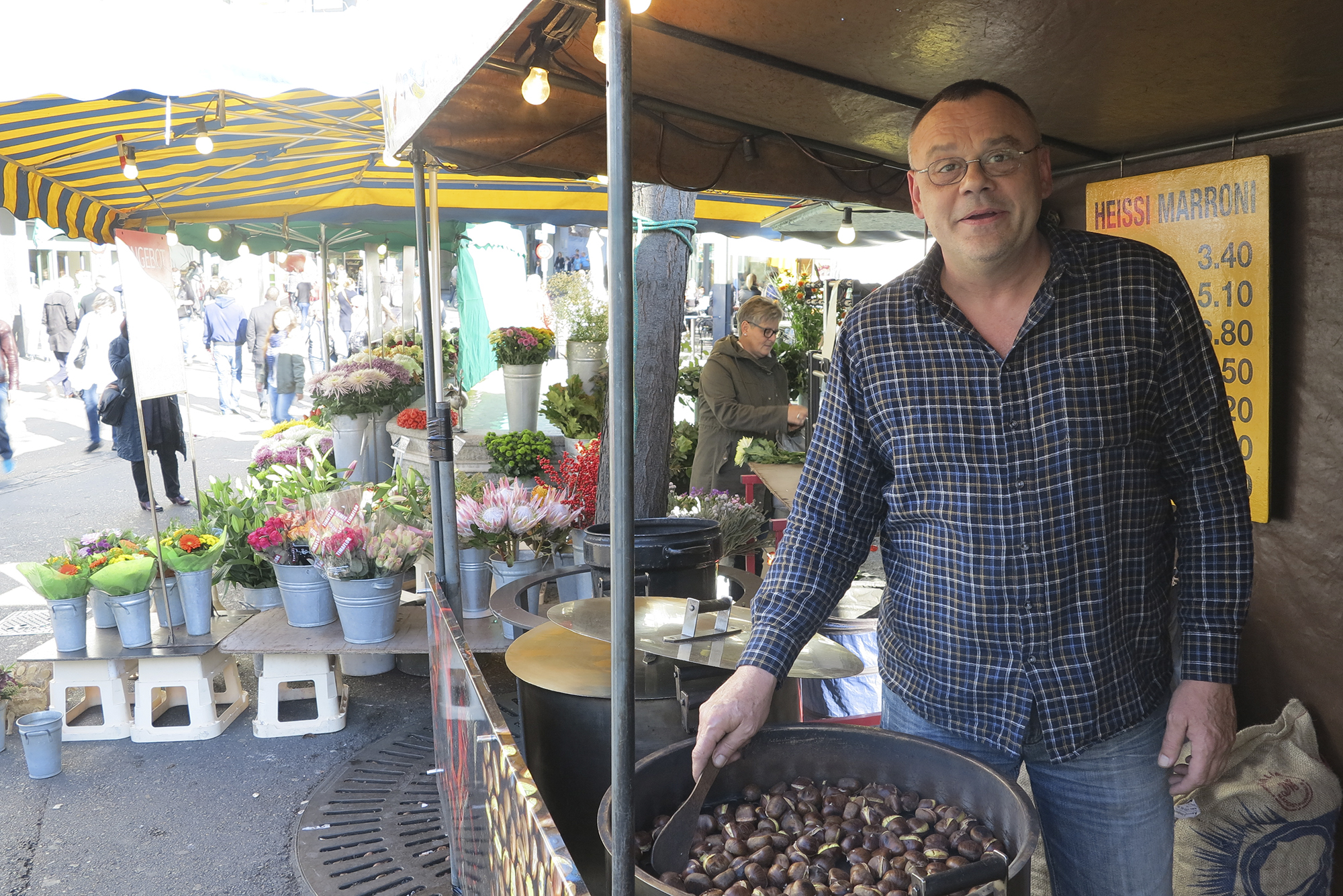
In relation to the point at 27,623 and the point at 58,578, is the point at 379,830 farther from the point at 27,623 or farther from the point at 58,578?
the point at 27,623

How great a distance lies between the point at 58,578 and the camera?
14.9 feet

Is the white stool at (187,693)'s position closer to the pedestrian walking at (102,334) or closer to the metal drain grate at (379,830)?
the metal drain grate at (379,830)

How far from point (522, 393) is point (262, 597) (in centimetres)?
309

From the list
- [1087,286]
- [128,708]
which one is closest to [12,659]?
[128,708]

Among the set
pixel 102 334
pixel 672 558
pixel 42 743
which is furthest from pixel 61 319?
pixel 672 558

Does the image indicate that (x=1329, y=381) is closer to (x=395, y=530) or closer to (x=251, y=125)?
(x=395, y=530)

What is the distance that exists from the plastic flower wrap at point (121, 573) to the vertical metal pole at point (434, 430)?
5.75 feet

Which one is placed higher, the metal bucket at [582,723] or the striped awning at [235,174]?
the striped awning at [235,174]

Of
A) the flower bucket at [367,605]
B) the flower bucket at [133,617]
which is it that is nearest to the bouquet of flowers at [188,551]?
the flower bucket at [133,617]

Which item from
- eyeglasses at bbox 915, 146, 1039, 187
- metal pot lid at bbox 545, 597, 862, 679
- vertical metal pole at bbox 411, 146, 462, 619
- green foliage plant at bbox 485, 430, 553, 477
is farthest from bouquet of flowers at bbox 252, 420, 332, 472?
eyeglasses at bbox 915, 146, 1039, 187

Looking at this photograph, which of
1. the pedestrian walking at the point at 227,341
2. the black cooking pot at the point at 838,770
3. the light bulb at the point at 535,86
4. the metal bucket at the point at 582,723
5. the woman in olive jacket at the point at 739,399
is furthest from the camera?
the pedestrian walking at the point at 227,341

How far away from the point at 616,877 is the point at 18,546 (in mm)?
8048

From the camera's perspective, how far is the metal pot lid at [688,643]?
199 centimetres

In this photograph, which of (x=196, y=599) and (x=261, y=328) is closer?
(x=196, y=599)
